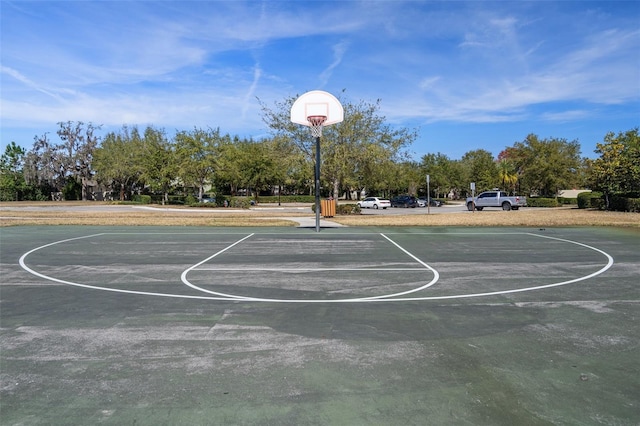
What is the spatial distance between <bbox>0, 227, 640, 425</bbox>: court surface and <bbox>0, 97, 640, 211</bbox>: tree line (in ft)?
84.8

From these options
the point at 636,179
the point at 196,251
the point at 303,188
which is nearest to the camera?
the point at 196,251

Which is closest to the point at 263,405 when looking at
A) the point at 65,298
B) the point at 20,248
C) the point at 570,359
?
the point at 570,359

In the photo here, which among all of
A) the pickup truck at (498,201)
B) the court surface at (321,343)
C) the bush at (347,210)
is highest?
the pickup truck at (498,201)

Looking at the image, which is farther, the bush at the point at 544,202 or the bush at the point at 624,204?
the bush at the point at 544,202

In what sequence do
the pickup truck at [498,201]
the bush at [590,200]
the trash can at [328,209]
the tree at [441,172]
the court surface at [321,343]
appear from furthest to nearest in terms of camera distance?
1. the tree at [441,172]
2. the pickup truck at [498,201]
3. the bush at [590,200]
4. the trash can at [328,209]
5. the court surface at [321,343]

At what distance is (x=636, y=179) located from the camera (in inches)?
1273

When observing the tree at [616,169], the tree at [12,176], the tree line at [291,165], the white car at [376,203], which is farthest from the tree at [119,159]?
the tree at [616,169]

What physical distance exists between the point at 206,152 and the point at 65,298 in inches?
1821

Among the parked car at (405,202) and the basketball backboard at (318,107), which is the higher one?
the basketball backboard at (318,107)

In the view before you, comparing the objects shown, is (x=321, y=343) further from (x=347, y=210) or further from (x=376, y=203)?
(x=376, y=203)

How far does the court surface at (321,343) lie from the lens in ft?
12.3

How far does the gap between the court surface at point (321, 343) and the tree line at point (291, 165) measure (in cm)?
2585

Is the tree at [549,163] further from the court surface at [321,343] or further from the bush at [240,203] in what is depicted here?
the court surface at [321,343]

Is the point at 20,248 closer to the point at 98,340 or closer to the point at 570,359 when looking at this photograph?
the point at 98,340
